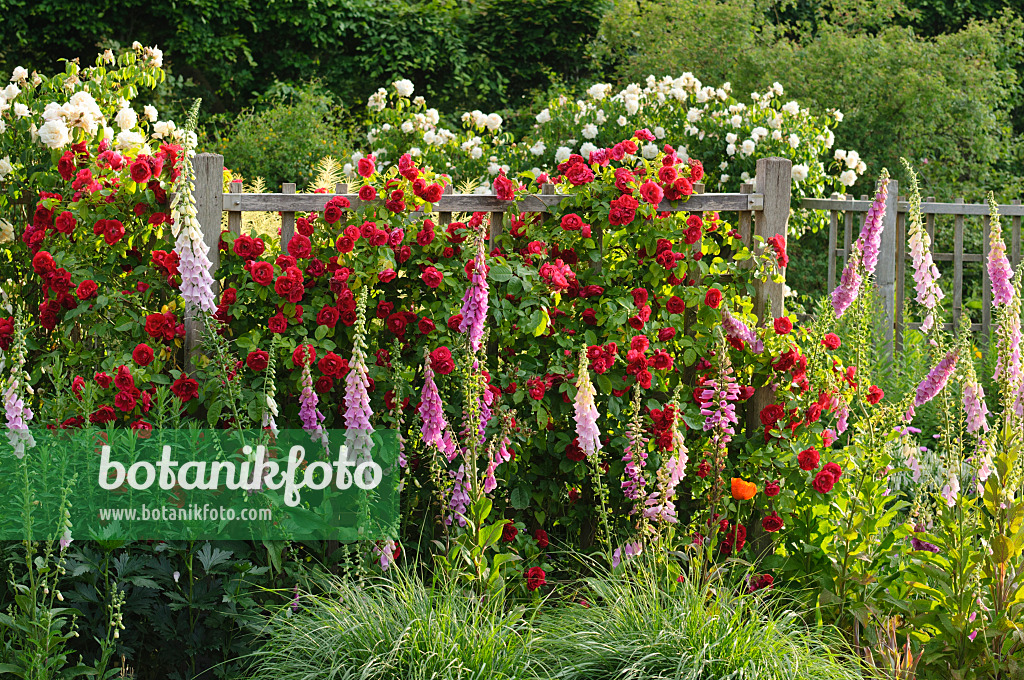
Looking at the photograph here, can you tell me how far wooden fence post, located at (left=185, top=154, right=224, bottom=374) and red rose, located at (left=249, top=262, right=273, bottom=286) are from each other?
24 centimetres

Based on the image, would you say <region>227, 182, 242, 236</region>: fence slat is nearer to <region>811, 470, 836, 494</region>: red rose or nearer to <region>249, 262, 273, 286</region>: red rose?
<region>249, 262, 273, 286</region>: red rose

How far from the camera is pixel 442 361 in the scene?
3082mm

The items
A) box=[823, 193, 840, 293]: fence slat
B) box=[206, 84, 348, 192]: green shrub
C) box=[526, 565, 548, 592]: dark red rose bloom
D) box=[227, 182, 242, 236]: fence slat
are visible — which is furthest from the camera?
box=[206, 84, 348, 192]: green shrub

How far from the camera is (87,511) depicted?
9.37ft

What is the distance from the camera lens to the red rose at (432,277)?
3.15 meters

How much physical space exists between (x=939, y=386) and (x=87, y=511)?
2.54 metres

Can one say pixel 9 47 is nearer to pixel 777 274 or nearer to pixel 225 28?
pixel 225 28

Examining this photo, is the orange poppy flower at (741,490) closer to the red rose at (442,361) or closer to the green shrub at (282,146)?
the red rose at (442,361)

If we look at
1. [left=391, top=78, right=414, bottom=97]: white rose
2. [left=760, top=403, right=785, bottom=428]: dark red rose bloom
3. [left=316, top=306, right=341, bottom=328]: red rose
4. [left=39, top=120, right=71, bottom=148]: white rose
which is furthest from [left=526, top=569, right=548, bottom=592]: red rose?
[left=391, top=78, right=414, bottom=97]: white rose

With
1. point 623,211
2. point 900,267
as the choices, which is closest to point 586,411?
point 623,211

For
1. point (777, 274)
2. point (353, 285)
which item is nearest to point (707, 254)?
point (777, 274)

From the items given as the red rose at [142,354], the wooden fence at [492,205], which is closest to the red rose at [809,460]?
the wooden fence at [492,205]

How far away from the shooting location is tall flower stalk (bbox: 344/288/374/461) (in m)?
2.79

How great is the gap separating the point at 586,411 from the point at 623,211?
831 mm
